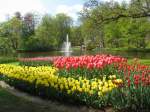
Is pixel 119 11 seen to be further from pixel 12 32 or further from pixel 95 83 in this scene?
pixel 12 32

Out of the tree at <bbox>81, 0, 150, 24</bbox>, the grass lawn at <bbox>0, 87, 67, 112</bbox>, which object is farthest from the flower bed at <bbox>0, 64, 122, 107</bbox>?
the tree at <bbox>81, 0, 150, 24</bbox>

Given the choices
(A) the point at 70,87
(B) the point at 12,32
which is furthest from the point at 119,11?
(B) the point at 12,32

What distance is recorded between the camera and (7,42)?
8262 cm

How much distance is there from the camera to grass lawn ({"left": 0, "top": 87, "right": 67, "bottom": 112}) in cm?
1002

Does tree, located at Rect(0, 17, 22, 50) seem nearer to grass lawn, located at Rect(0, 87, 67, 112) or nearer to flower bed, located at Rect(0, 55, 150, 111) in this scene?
flower bed, located at Rect(0, 55, 150, 111)

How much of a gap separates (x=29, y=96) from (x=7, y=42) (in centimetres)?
7152

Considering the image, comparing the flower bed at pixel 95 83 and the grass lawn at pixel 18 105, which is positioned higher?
the flower bed at pixel 95 83

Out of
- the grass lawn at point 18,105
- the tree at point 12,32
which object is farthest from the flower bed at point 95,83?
the tree at point 12,32

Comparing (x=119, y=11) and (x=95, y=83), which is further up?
(x=119, y=11)

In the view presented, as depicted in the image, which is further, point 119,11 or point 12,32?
point 12,32

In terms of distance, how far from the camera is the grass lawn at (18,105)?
1002cm

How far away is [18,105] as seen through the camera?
10867 mm

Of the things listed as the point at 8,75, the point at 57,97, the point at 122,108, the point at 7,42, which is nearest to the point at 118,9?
the point at 8,75

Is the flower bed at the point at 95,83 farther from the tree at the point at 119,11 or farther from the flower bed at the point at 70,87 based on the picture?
the tree at the point at 119,11
